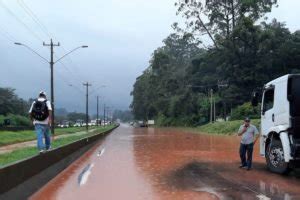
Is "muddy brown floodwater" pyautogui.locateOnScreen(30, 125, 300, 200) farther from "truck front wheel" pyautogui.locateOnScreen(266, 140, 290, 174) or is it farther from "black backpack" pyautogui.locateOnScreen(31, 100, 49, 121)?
"black backpack" pyautogui.locateOnScreen(31, 100, 49, 121)

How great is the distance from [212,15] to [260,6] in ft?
23.0

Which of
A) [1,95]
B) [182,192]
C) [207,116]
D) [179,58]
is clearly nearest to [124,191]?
[182,192]

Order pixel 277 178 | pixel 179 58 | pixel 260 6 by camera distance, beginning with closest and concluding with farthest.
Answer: pixel 277 178 < pixel 260 6 < pixel 179 58

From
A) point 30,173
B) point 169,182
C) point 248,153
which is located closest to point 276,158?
point 248,153

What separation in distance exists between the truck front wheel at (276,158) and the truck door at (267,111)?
2.08ft

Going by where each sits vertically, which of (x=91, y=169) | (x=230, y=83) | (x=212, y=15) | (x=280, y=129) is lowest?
(x=91, y=169)

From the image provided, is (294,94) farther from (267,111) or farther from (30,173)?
(30,173)

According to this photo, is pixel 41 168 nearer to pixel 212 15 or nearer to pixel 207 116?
pixel 212 15

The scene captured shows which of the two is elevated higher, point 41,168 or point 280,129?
point 280,129

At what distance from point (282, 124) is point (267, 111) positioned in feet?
4.44

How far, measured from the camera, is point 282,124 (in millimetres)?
14727

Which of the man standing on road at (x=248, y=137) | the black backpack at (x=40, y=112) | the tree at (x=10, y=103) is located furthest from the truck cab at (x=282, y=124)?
the tree at (x=10, y=103)

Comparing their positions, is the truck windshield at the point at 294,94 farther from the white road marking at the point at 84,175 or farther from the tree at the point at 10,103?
the tree at the point at 10,103

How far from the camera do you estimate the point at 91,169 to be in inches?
676
